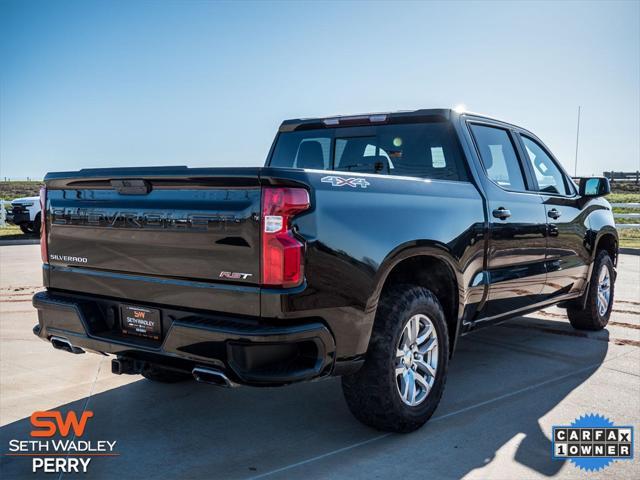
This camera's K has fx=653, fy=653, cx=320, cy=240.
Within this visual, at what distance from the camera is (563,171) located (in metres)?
5.83

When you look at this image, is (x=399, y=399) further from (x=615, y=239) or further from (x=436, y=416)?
(x=615, y=239)

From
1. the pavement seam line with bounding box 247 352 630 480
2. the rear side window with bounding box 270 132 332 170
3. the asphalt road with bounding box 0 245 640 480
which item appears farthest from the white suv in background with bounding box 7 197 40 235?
the pavement seam line with bounding box 247 352 630 480

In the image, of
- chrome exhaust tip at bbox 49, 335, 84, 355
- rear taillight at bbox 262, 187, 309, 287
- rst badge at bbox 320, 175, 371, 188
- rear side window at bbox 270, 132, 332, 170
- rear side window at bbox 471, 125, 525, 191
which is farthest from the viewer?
rear side window at bbox 270, 132, 332, 170

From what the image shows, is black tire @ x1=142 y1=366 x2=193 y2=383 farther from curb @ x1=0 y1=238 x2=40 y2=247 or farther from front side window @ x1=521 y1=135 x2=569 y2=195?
curb @ x1=0 y1=238 x2=40 y2=247

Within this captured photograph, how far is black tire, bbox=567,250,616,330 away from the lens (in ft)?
20.6

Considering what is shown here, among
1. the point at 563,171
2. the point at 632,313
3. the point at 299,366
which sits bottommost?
the point at 632,313

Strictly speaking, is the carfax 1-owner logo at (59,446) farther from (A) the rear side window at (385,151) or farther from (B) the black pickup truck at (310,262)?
(A) the rear side window at (385,151)

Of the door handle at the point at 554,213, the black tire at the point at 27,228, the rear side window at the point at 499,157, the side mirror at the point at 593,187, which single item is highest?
the rear side window at the point at 499,157

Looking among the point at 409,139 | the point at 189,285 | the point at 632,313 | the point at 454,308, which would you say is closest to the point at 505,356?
the point at 454,308

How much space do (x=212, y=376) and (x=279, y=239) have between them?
28.6 inches

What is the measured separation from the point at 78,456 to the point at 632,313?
20.4 feet

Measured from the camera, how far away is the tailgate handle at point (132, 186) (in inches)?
132

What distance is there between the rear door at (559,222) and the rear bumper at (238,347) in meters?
2.90

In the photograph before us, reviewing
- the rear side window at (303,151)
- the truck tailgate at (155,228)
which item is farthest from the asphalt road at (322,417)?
the rear side window at (303,151)
